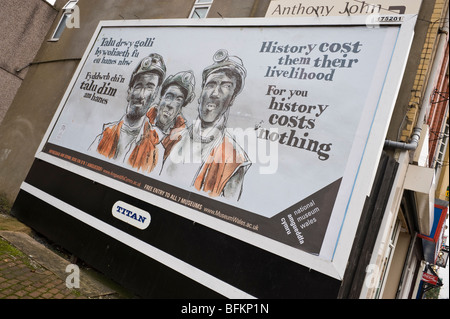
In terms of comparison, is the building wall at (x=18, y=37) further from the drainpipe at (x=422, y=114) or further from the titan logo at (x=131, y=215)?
the drainpipe at (x=422, y=114)

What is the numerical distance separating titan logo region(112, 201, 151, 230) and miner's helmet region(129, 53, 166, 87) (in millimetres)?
2590

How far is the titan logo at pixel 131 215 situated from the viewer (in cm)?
571

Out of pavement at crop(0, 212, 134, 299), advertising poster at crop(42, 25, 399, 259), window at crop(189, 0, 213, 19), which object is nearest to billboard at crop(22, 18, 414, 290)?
advertising poster at crop(42, 25, 399, 259)

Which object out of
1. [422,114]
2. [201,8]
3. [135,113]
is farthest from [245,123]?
[201,8]

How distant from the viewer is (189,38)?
6.65 m

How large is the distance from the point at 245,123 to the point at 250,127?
13 centimetres

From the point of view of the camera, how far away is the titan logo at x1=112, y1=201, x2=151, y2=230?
5.71m

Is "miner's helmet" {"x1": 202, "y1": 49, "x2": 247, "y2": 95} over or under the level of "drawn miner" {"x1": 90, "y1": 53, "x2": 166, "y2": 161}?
over

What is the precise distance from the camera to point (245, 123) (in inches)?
210

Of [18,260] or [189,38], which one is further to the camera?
[189,38]

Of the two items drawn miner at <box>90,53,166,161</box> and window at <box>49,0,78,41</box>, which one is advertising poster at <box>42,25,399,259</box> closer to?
drawn miner at <box>90,53,166,161</box>
